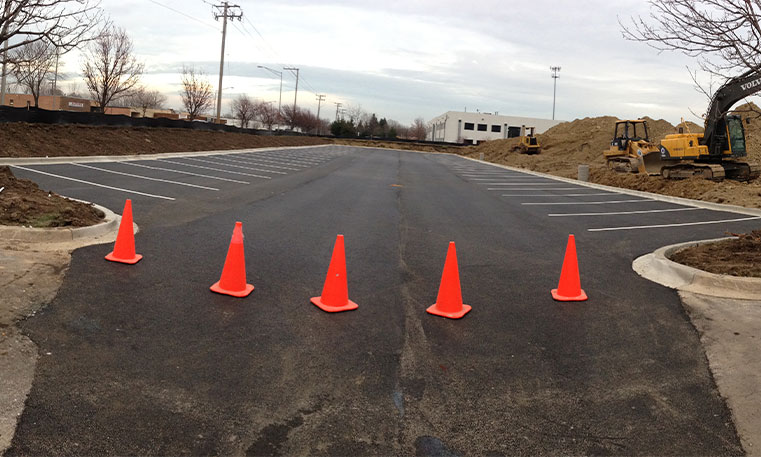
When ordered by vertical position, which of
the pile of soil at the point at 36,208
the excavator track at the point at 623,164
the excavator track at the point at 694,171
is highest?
the excavator track at the point at 623,164

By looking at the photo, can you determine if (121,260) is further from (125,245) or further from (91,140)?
(91,140)

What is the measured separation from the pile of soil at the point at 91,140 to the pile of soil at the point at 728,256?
18983mm

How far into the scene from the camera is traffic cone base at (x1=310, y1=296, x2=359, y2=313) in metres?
6.01

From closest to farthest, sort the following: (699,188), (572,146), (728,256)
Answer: (728,256) → (699,188) → (572,146)

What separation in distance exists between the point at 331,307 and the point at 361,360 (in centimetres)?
126

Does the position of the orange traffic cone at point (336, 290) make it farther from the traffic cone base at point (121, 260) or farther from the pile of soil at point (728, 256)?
the pile of soil at point (728, 256)

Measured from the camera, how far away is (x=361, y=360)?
4.87 meters

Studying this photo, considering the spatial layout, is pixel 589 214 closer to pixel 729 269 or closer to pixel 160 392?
pixel 729 269

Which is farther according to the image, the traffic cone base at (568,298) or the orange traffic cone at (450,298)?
the traffic cone base at (568,298)

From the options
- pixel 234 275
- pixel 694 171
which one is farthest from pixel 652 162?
pixel 234 275

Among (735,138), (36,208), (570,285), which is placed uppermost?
(735,138)

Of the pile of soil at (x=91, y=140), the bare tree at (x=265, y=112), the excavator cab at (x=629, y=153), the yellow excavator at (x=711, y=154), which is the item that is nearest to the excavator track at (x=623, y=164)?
the excavator cab at (x=629, y=153)

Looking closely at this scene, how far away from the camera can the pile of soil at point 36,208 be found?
8.17m

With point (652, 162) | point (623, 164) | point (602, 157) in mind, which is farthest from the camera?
point (602, 157)
